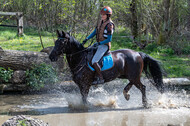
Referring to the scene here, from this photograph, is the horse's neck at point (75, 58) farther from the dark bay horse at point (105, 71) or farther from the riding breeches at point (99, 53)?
the riding breeches at point (99, 53)

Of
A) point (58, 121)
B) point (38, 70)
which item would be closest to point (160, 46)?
point (38, 70)

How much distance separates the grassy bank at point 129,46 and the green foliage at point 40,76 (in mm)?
2393

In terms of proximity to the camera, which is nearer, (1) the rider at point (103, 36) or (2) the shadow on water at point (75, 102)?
(1) the rider at point (103, 36)

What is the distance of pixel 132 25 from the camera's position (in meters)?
15.6

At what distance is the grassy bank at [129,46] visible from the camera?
1079 cm

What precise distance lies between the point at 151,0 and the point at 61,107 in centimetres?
952

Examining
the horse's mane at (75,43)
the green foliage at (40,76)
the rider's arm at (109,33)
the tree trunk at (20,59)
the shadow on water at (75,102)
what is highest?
the rider's arm at (109,33)

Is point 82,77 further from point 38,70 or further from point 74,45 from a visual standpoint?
point 38,70

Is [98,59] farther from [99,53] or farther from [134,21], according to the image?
[134,21]

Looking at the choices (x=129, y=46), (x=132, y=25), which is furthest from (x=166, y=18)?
(x=129, y=46)

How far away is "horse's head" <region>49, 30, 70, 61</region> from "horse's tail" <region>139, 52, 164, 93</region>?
2326 millimetres

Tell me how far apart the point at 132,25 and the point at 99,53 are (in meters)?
9.37

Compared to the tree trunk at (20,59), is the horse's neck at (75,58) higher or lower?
higher

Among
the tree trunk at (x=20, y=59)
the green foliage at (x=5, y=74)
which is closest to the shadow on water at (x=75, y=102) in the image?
the green foliage at (x=5, y=74)
